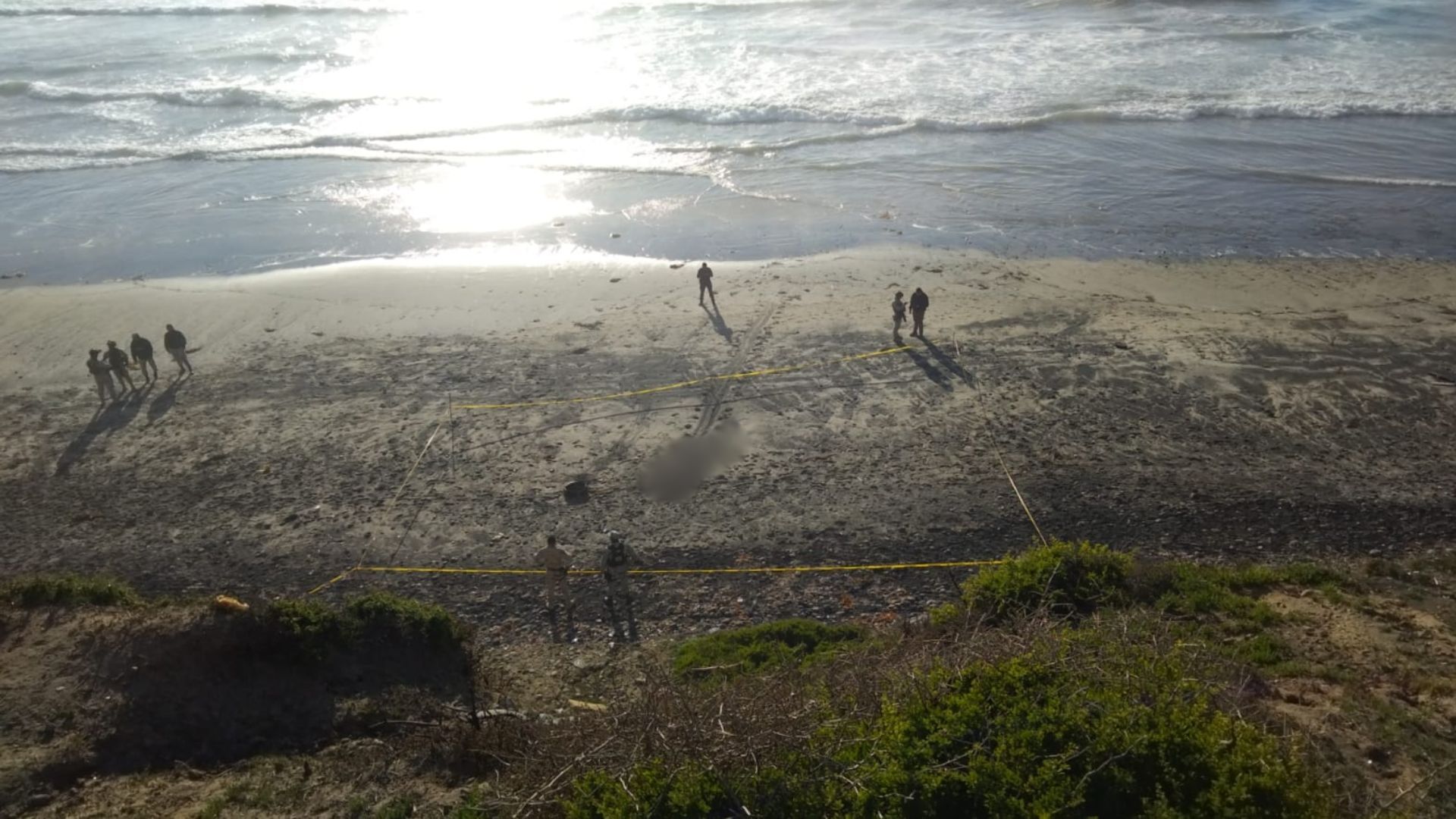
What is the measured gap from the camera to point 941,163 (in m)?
28.6

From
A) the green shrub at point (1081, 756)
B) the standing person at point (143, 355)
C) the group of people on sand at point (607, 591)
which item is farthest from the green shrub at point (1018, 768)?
the standing person at point (143, 355)

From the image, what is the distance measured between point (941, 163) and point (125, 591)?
22276 mm

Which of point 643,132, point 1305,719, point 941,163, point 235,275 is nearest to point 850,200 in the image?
point 941,163

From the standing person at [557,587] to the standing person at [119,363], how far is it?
30.6ft

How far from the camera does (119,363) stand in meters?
17.5

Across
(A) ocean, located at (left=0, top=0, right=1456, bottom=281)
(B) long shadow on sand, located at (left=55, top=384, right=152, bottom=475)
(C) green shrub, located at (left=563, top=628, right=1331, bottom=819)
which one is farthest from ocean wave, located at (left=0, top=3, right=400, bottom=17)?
(C) green shrub, located at (left=563, top=628, right=1331, bottom=819)

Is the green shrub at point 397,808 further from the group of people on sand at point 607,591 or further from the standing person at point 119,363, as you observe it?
the standing person at point 119,363

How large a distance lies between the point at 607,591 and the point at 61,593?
5894 millimetres

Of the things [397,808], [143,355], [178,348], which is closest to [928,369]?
[397,808]

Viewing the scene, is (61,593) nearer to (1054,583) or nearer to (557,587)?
(557,587)

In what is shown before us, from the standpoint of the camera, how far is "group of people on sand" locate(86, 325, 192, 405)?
56.9 feet

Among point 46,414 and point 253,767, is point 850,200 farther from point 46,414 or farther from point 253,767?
point 253,767

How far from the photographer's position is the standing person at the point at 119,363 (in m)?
17.4

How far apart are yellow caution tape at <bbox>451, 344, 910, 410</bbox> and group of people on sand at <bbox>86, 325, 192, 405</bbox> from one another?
533 centimetres
